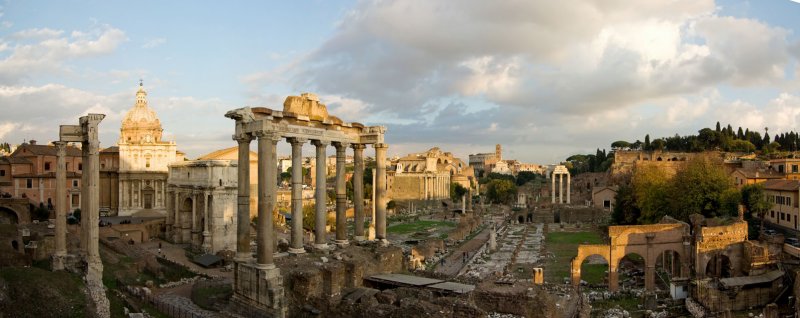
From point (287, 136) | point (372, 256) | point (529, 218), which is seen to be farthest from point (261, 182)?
point (529, 218)

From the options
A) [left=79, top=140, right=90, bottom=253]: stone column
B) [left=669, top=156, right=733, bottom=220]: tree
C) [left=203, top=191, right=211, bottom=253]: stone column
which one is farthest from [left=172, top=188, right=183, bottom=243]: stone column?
[left=669, top=156, right=733, bottom=220]: tree

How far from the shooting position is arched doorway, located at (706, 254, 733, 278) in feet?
92.1

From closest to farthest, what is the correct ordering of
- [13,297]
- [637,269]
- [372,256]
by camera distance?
[13,297] < [372,256] < [637,269]

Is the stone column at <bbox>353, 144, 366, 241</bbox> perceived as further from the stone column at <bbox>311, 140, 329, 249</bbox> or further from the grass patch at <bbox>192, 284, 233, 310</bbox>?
the grass patch at <bbox>192, 284, 233, 310</bbox>

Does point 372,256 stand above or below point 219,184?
below

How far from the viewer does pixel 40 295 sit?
14.6 meters

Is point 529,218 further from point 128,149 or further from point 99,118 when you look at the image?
point 99,118

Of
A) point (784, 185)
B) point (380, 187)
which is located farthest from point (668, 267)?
point (380, 187)

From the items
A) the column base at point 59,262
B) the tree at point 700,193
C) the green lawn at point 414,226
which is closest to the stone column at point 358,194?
the column base at point 59,262

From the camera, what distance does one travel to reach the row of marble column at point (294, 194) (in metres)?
17.4

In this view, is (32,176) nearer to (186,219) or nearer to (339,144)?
(186,219)

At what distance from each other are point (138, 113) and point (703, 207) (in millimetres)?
44294

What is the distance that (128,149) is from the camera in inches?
1843

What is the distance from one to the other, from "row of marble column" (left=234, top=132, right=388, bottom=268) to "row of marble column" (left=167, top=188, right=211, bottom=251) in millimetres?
14692
